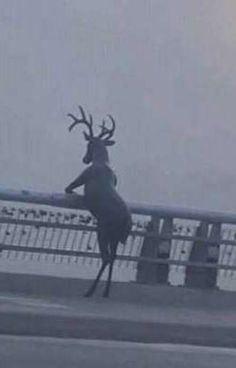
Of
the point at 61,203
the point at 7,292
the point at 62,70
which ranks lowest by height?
the point at 7,292

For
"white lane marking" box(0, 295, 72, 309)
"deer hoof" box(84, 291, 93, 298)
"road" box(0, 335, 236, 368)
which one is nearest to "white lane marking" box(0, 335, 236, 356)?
"road" box(0, 335, 236, 368)

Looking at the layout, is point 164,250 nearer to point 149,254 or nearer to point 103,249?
point 149,254

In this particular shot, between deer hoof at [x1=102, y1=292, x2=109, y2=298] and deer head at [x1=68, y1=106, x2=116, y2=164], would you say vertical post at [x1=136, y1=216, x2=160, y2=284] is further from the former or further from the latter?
deer head at [x1=68, y1=106, x2=116, y2=164]

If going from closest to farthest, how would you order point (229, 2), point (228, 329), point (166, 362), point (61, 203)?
point (166, 362) < point (228, 329) < point (61, 203) < point (229, 2)

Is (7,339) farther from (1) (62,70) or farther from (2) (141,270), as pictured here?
(1) (62,70)

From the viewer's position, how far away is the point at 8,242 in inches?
583

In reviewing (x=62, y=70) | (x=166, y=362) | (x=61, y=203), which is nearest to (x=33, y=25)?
(x=62, y=70)

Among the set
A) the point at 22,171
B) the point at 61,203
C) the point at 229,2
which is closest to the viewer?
the point at 61,203

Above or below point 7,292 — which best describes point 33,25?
above

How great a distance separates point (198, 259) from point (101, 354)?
14.6ft

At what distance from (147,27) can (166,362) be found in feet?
27.9

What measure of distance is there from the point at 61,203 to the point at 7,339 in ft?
9.97

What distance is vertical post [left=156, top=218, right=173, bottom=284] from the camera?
1515 centimetres

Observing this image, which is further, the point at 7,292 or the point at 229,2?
the point at 229,2
